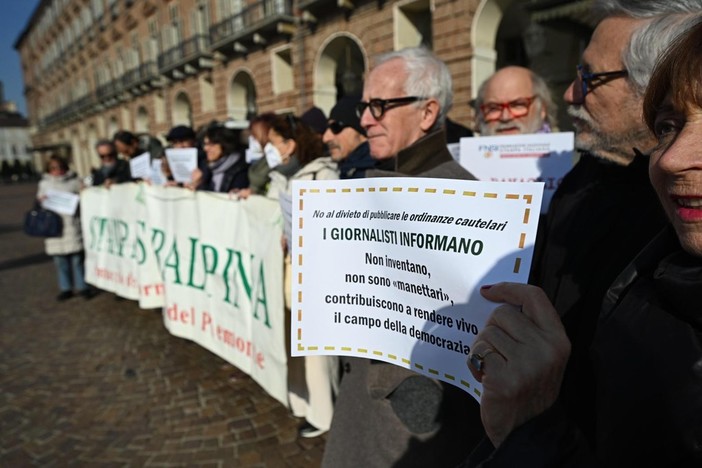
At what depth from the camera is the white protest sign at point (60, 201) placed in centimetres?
546

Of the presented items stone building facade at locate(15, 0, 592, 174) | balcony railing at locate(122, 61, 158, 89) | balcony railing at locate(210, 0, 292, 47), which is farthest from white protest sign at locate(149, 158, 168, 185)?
balcony railing at locate(122, 61, 158, 89)

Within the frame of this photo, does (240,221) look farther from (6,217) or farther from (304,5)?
(6,217)

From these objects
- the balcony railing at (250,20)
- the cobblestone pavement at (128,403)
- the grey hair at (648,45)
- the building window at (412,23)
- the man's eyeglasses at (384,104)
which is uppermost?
the balcony railing at (250,20)

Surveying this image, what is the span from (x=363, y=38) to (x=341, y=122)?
10.3 m

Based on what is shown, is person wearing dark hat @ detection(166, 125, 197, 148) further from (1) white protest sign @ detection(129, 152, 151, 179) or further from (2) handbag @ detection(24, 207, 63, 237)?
(2) handbag @ detection(24, 207, 63, 237)

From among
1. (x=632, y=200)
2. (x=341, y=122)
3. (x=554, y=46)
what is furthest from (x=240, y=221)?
(x=554, y=46)

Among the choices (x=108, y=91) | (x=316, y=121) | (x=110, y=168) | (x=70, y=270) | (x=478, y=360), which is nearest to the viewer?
(x=478, y=360)

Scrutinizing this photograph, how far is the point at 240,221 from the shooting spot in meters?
3.14

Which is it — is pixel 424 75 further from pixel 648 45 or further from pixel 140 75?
pixel 140 75

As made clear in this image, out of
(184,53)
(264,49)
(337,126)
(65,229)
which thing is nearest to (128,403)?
(337,126)

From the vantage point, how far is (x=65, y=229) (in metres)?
5.45

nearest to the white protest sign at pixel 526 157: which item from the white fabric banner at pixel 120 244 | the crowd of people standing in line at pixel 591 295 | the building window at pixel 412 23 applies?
the crowd of people standing in line at pixel 591 295

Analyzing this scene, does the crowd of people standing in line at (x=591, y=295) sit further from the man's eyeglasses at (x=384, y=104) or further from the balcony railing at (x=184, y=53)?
the balcony railing at (x=184, y=53)

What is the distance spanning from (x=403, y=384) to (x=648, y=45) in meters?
1.13
